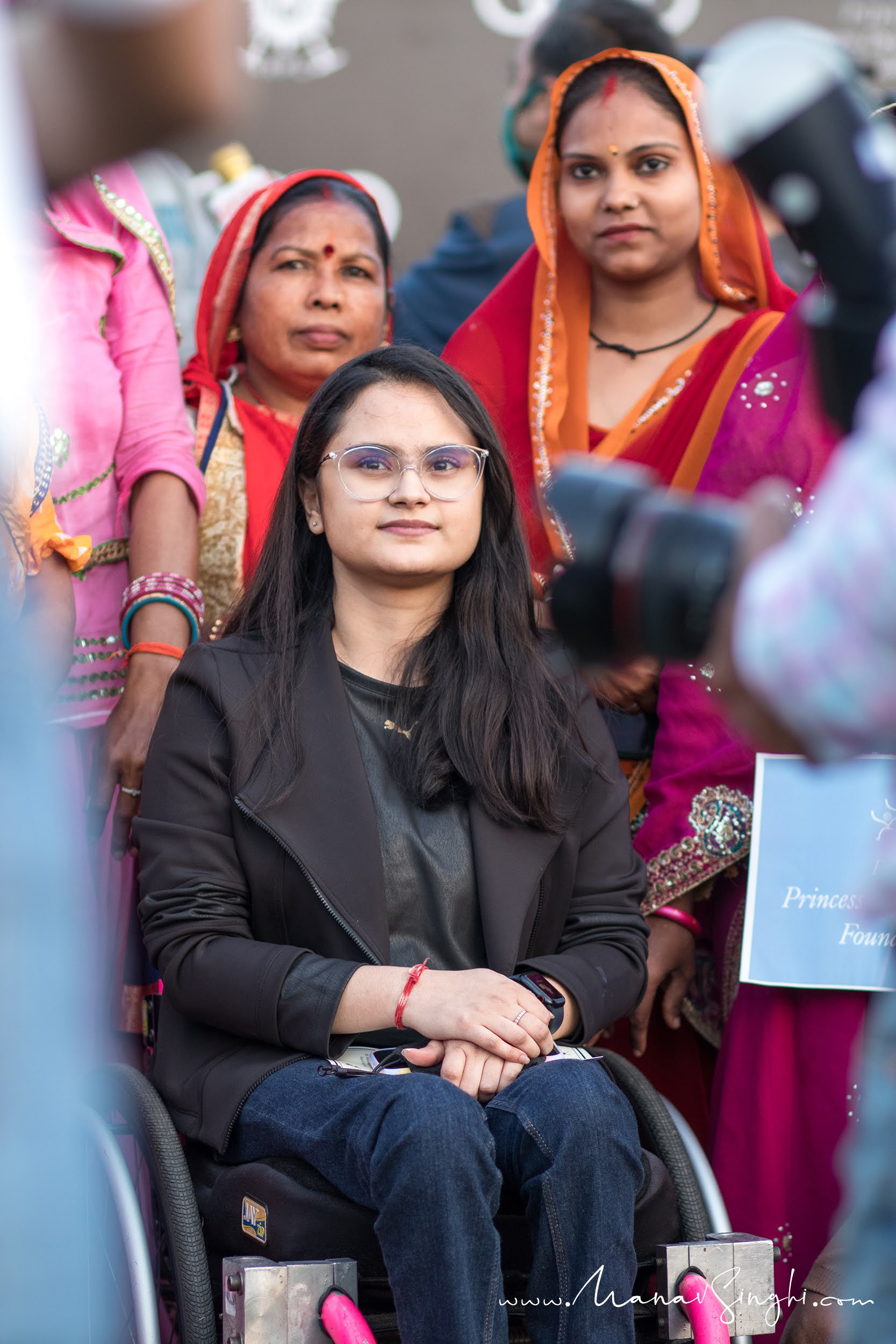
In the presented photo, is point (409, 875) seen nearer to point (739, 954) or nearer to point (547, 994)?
point (547, 994)

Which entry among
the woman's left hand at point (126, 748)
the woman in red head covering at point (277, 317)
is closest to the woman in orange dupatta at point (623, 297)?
the woman in red head covering at point (277, 317)

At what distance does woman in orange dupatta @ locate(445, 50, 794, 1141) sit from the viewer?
273 centimetres

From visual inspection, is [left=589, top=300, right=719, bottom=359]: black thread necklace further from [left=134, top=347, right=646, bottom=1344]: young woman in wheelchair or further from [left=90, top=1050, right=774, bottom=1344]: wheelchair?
[left=90, top=1050, right=774, bottom=1344]: wheelchair

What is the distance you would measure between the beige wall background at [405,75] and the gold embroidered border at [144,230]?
972 millimetres

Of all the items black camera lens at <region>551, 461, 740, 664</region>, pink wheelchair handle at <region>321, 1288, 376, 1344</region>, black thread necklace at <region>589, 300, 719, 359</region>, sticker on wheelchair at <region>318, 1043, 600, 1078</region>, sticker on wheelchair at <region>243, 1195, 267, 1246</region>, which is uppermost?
black thread necklace at <region>589, 300, 719, 359</region>

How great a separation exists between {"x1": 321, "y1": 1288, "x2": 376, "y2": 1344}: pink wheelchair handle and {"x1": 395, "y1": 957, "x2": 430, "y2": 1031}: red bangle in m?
0.33

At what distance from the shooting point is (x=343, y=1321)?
1.59 metres

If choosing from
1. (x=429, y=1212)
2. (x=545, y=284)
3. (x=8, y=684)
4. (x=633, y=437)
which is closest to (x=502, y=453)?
(x=633, y=437)

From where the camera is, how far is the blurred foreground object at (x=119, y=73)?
858 mm

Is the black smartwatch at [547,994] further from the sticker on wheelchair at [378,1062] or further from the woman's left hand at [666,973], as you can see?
the woman's left hand at [666,973]

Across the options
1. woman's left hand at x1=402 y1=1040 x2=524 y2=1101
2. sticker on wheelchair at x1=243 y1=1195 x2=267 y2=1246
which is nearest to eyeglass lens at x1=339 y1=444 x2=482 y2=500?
woman's left hand at x1=402 y1=1040 x2=524 y2=1101

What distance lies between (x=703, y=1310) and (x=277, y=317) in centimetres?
206

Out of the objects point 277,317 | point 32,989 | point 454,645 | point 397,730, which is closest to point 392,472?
point 454,645

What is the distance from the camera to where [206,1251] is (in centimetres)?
181
